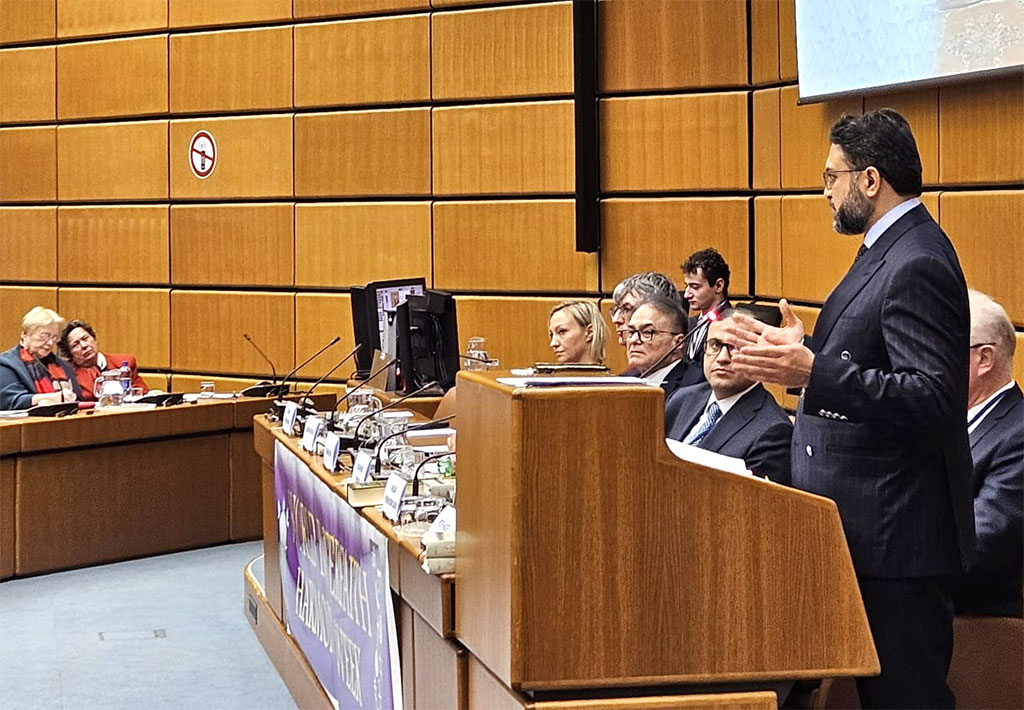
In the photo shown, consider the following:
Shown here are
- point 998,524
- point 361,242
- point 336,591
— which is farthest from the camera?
point 361,242

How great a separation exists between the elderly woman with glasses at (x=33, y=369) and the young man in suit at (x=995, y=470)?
4.76 m

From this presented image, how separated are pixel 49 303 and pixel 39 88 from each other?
137 cm

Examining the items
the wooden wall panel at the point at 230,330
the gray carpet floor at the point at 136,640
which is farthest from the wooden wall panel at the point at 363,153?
the gray carpet floor at the point at 136,640

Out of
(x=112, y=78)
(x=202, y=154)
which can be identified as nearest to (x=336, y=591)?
(x=202, y=154)

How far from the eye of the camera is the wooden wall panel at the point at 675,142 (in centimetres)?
634

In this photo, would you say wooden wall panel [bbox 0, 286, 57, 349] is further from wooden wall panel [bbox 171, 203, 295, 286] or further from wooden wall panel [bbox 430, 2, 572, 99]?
wooden wall panel [bbox 430, 2, 572, 99]

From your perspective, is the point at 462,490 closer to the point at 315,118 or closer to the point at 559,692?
the point at 559,692

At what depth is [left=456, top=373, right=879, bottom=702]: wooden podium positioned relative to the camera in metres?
1.78

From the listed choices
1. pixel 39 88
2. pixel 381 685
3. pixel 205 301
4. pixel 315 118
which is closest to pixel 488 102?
pixel 315 118

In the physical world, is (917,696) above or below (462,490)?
below

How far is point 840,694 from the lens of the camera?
229 cm

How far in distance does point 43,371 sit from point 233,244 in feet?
5.59

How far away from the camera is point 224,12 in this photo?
787cm

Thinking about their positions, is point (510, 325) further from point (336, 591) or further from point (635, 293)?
point (336, 591)
